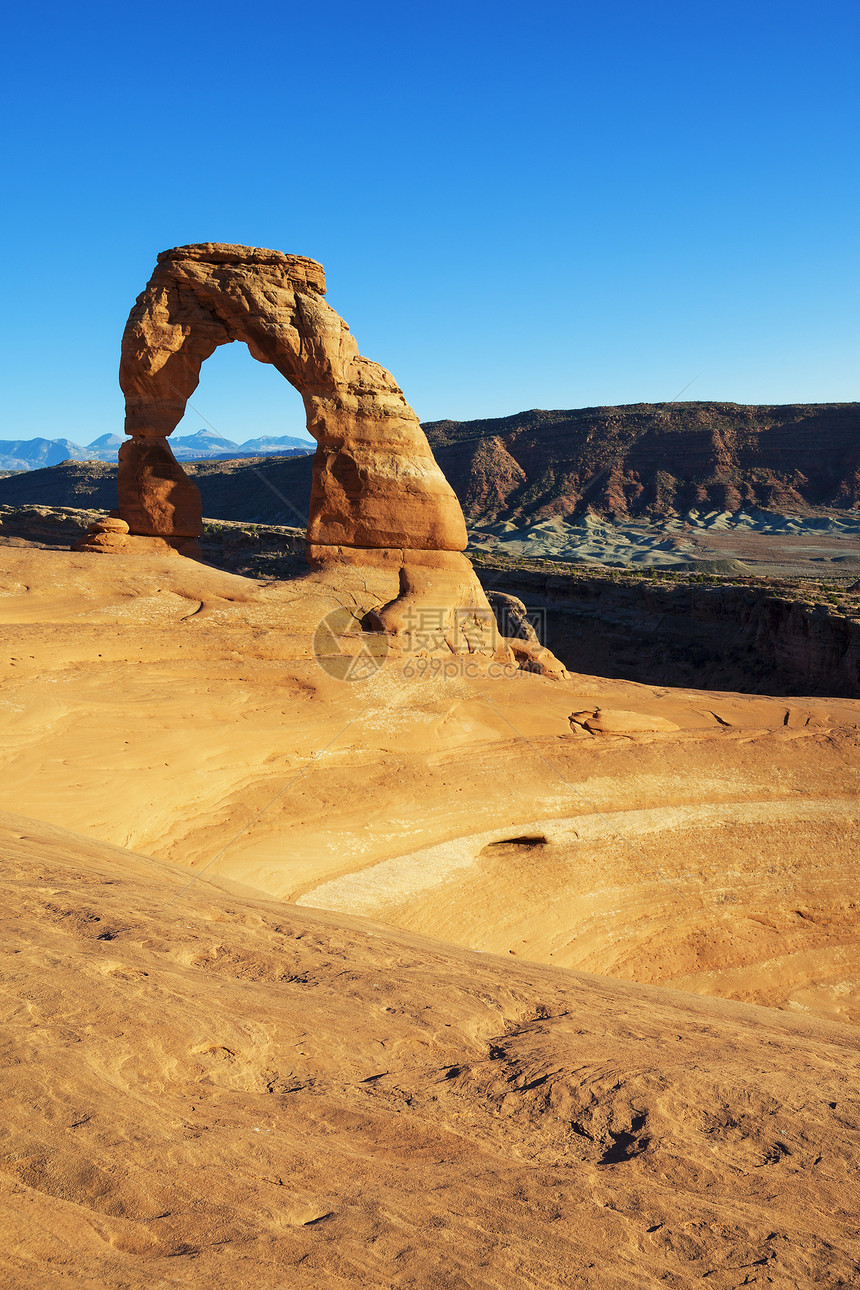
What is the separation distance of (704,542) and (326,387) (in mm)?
53806

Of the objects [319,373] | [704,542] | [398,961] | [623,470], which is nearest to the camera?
[398,961]

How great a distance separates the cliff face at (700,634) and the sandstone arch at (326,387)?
49.3ft

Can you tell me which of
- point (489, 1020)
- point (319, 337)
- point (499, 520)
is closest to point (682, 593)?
point (319, 337)

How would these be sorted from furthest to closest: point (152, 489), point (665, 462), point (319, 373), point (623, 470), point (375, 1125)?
point (623, 470)
point (665, 462)
point (152, 489)
point (319, 373)
point (375, 1125)

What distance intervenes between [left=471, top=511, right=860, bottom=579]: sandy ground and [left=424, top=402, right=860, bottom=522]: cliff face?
10.4 feet

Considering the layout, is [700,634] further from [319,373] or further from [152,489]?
[152,489]

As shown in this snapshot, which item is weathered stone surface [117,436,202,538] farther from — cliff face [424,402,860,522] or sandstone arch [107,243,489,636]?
cliff face [424,402,860,522]

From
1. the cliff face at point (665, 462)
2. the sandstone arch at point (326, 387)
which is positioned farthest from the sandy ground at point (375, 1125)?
the cliff face at point (665, 462)

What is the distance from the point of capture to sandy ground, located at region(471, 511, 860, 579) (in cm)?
5241

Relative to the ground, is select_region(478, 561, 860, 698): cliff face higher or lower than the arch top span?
lower

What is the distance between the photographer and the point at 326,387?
1436cm

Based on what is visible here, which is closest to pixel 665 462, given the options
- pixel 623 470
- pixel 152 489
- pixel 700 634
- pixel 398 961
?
pixel 623 470

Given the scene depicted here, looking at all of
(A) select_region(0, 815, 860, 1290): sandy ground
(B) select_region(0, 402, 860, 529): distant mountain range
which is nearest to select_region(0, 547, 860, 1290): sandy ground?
(A) select_region(0, 815, 860, 1290): sandy ground

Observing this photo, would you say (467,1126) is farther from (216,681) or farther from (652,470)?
(652,470)
